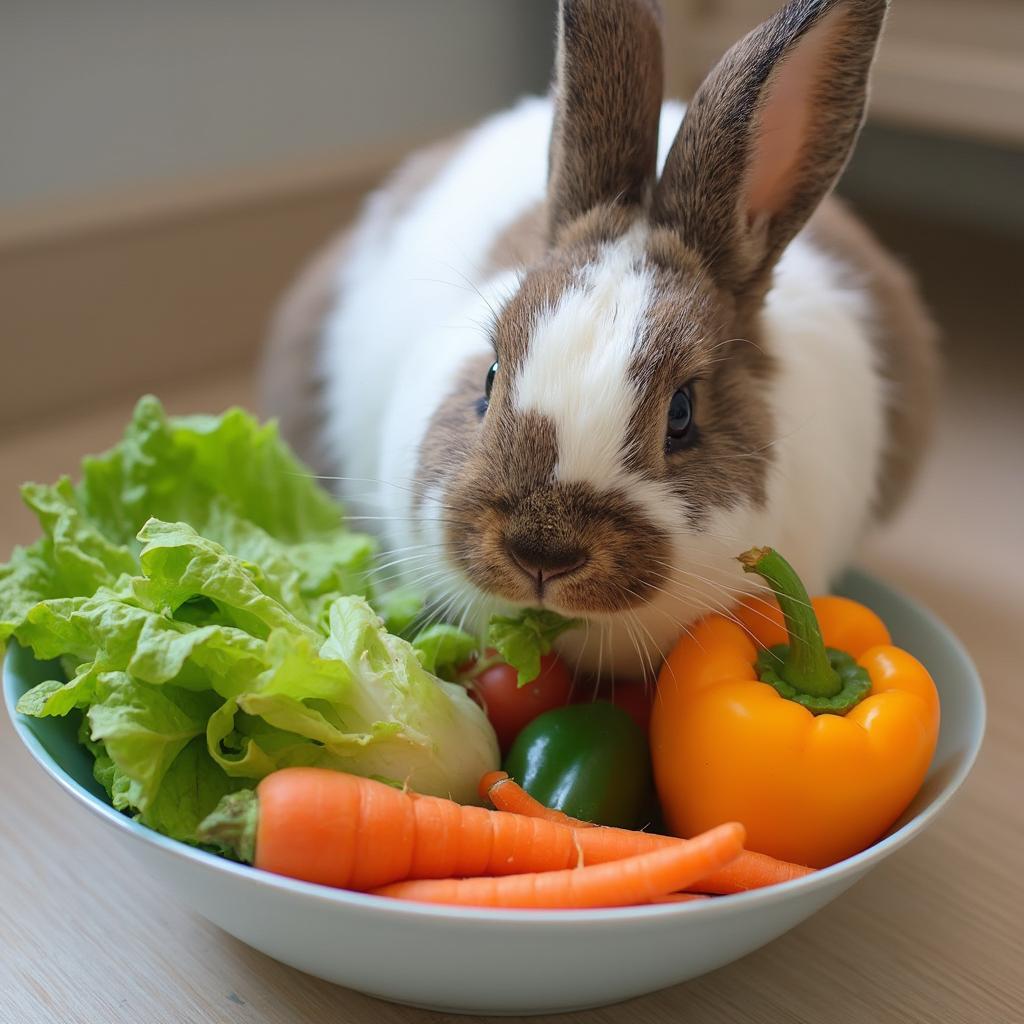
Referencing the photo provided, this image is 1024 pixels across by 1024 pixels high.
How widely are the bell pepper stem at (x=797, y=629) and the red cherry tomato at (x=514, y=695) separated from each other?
0.27 meters

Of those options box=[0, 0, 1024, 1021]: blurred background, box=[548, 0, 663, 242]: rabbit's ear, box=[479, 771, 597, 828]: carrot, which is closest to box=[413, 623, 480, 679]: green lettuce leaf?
box=[479, 771, 597, 828]: carrot

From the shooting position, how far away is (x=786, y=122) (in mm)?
1342

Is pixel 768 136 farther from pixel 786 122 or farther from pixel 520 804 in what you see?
pixel 520 804

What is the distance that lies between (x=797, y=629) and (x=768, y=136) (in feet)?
1.68

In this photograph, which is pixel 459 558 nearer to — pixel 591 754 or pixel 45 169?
pixel 591 754

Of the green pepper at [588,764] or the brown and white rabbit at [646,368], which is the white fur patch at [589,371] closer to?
the brown and white rabbit at [646,368]

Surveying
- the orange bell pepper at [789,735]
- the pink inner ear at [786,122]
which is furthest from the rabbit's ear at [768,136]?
the orange bell pepper at [789,735]

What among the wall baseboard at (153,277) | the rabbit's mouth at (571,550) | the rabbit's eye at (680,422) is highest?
the rabbit's eye at (680,422)

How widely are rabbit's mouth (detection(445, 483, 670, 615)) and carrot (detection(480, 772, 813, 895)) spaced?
0.19 metres

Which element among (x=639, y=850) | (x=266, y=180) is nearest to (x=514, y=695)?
(x=639, y=850)

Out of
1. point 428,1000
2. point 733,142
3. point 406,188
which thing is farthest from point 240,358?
point 428,1000

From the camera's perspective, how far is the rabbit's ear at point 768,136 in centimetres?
126

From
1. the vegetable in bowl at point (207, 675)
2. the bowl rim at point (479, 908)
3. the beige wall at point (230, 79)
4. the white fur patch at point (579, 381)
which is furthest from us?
the beige wall at point (230, 79)

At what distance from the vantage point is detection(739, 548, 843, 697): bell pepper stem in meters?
1.19
